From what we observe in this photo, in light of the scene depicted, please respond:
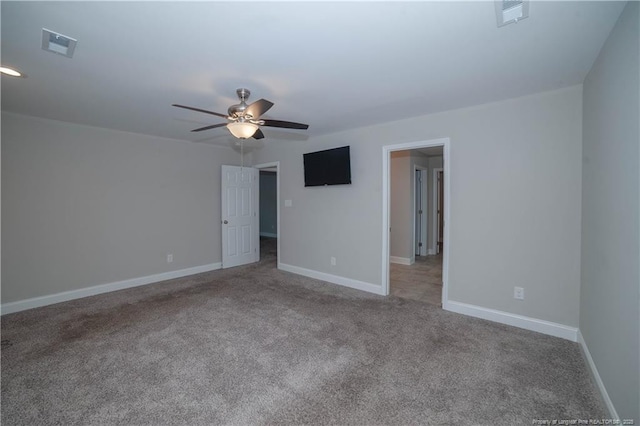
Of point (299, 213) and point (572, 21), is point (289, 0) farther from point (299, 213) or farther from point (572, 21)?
point (299, 213)

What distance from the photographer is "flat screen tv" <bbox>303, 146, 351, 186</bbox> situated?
163 inches

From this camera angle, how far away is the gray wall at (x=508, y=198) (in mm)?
2631

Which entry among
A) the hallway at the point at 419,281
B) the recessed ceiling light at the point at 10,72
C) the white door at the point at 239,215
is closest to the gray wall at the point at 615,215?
the hallway at the point at 419,281

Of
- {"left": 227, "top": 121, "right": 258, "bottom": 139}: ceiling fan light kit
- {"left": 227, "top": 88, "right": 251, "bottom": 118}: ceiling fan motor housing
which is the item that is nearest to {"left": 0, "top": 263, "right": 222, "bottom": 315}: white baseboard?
{"left": 227, "top": 121, "right": 258, "bottom": 139}: ceiling fan light kit

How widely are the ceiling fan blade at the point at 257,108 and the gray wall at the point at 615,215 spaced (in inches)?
85.9

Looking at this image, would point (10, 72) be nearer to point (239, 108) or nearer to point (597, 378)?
point (239, 108)

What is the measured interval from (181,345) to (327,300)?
5.81 ft

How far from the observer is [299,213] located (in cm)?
494

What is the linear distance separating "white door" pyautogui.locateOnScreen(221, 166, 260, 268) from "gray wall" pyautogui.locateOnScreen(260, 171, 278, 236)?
3631mm

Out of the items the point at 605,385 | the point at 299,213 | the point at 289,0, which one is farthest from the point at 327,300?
the point at 289,0

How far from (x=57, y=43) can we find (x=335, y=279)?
3899mm

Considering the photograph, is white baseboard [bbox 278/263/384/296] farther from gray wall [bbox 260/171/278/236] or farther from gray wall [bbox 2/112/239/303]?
gray wall [bbox 260/171/278/236]

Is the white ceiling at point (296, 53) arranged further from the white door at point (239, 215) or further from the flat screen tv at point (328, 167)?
the white door at point (239, 215)

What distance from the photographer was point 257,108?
2336 millimetres
